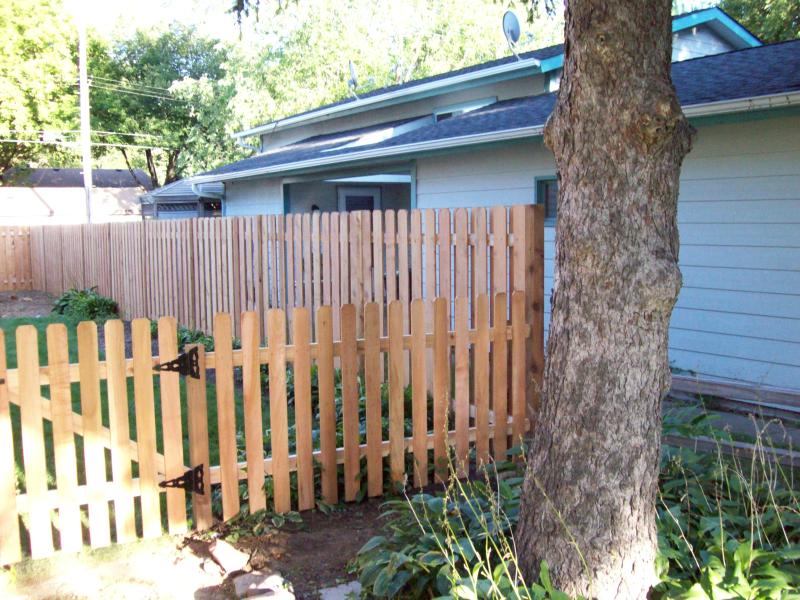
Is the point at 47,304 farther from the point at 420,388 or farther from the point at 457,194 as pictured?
the point at 420,388

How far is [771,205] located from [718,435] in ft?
10.0

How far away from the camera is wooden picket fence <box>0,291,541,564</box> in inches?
156

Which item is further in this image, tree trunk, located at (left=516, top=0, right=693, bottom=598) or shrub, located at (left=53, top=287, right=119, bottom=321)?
shrub, located at (left=53, top=287, right=119, bottom=321)

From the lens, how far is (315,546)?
4.16 meters

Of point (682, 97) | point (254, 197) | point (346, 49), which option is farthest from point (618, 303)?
point (346, 49)

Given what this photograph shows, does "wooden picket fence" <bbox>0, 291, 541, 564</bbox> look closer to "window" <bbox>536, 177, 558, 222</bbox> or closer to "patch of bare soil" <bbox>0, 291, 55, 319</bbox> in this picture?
"window" <bbox>536, 177, 558, 222</bbox>

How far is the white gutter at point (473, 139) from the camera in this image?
6.59 metres

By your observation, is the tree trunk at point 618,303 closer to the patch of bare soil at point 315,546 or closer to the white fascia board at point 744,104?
the patch of bare soil at point 315,546

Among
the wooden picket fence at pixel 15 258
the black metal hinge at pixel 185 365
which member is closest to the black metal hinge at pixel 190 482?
the black metal hinge at pixel 185 365

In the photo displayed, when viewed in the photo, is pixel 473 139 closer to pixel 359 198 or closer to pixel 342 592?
pixel 342 592

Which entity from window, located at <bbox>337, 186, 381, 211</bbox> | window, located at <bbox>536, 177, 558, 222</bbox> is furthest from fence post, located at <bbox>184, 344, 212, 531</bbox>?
window, located at <bbox>337, 186, 381, 211</bbox>

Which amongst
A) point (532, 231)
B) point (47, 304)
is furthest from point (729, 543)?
point (47, 304)

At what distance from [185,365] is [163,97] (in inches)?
1616

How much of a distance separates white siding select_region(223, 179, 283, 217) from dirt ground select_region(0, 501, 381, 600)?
480 inches
